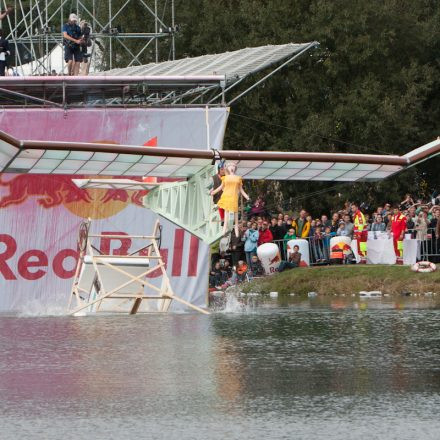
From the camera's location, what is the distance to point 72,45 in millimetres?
29312

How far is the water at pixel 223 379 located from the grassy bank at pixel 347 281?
7.99m

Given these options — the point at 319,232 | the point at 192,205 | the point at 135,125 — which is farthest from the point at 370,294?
the point at 135,125

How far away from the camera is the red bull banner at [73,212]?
27.3 meters

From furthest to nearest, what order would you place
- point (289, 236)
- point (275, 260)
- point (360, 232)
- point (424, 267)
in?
point (289, 236) → point (275, 260) → point (360, 232) → point (424, 267)

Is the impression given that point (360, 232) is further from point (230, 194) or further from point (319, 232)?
point (230, 194)

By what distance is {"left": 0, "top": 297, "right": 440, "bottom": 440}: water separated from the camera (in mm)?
9648

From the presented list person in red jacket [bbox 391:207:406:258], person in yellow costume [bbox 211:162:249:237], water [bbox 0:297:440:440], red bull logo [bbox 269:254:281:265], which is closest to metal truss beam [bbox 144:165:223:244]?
person in yellow costume [bbox 211:162:249:237]

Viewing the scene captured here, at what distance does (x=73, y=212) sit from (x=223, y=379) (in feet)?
53.1

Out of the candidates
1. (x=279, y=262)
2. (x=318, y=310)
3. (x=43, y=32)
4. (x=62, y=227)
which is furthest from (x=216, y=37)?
(x=318, y=310)

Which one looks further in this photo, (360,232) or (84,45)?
(360,232)

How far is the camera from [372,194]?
4447cm

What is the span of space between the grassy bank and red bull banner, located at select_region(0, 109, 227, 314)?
310 centimetres

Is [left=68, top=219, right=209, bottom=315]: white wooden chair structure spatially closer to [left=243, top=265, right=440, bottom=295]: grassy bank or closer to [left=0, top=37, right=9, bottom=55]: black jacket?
[left=243, top=265, right=440, bottom=295]: grassy bank

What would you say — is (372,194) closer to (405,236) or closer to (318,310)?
(405,236)
